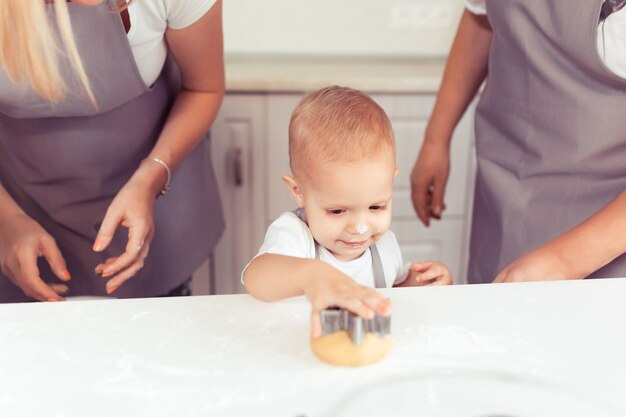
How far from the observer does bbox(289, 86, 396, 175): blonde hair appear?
2.51 feet

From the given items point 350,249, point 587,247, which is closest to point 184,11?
point 350,249

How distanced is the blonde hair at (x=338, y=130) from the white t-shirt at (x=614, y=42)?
1.11 feet

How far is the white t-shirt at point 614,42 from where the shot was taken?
2.85ft

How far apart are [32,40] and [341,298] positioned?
484 mm

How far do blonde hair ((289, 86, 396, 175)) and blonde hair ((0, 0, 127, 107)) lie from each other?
0.27 m

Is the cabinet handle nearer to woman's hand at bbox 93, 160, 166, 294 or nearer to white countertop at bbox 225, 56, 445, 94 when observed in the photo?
white countertop at bbox 225, 56, 445, 94

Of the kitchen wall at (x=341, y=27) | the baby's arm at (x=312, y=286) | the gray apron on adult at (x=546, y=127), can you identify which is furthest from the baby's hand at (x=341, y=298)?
the kitchen wall at (x=341, y=27)

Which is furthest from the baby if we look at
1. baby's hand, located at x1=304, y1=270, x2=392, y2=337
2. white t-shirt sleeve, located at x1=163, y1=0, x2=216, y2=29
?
white t-shirt sleeve, located at x1=163, y1=0, x2=216, y2=29

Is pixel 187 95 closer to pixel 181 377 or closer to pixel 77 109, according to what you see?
pixel 77 109

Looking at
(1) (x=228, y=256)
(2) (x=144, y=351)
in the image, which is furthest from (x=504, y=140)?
(1) (x=228, y=256)

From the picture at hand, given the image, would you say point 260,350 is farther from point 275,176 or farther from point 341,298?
point 275,176

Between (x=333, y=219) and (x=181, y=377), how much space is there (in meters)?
0.32

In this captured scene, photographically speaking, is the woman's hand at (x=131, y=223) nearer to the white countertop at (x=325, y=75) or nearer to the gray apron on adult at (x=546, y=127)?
the gray apron on adult at (x=546, y=127)

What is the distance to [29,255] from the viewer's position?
2.95ft
